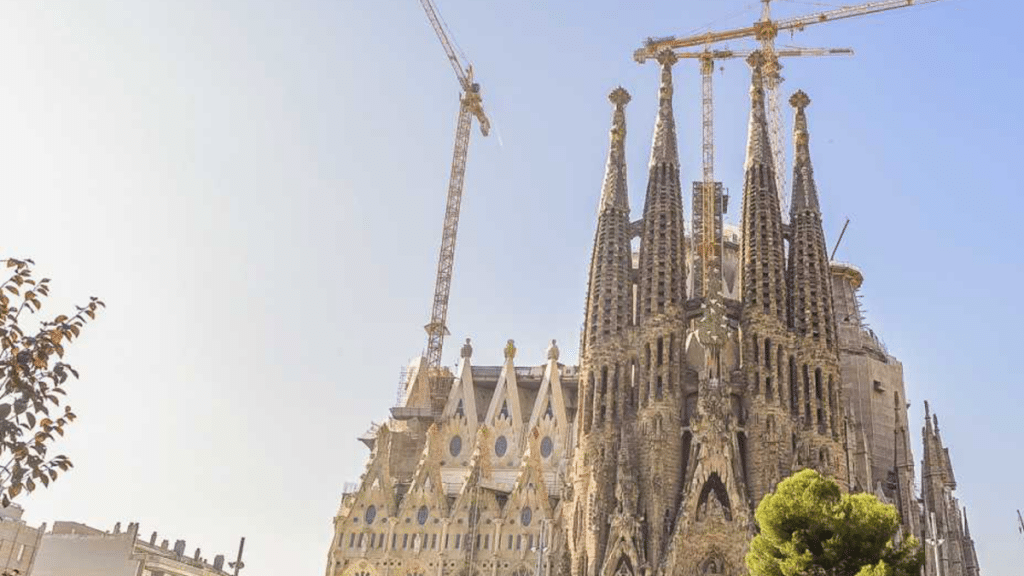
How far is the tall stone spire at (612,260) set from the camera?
5253cm

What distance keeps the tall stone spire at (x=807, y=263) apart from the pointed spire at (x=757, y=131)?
217 cm

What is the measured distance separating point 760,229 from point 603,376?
12.2 meters

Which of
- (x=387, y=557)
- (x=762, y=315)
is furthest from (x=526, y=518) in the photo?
(x=762, y=315)

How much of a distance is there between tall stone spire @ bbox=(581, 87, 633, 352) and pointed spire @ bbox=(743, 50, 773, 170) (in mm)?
7426

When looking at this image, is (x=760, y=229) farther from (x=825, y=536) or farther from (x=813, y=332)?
(x=825, y=536)

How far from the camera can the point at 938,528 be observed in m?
57.8

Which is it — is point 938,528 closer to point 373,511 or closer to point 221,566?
point 373,511

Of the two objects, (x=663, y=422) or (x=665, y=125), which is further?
(x=665, y=125)

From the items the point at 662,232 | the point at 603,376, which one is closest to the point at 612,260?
the point at 662,232

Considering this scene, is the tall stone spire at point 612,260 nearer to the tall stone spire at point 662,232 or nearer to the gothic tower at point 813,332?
the tall stone spire at point 662,232

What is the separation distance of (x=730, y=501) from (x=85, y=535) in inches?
1250

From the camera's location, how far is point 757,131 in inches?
2277

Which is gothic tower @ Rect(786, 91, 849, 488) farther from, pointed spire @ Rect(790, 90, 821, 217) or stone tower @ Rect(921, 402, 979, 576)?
stone tower @ Rect(921, 402, 979, 576)

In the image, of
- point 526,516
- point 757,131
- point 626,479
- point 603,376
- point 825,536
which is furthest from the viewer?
point 757,131
